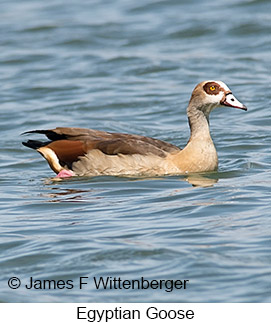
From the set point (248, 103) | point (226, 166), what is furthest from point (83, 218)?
point (248, 103)

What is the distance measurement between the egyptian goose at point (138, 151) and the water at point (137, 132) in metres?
0.20

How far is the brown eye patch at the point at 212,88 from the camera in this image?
11.3 meters

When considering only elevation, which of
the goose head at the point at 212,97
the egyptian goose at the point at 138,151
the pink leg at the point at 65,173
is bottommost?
the pink leg at the point at 65,173

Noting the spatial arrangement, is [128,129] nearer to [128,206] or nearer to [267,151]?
[267,151]

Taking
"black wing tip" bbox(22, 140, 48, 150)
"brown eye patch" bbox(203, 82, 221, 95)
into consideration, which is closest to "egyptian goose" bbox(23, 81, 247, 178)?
"brown eye patch" bbox(203, 82, 221, 95)

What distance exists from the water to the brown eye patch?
1.05 m

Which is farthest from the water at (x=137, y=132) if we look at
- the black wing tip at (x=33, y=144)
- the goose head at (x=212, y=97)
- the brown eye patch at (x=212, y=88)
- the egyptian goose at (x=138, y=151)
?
the brown eye patch at (x=212, y=88)

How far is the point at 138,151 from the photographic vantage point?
11.3 metres

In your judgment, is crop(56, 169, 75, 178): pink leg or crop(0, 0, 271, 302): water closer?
crop(0, 0, 271, 302): water

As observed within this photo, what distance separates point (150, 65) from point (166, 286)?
12465 mm

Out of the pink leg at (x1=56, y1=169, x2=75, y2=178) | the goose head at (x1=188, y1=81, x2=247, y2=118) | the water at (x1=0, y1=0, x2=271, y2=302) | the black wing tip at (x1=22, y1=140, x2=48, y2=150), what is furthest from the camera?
the black wing tip at (x1=22, y1=140, x2=48, y2=150)

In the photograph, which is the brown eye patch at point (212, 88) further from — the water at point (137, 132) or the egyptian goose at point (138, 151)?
the water at point (137, 132)

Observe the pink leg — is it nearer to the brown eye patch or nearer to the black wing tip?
the black wing tip

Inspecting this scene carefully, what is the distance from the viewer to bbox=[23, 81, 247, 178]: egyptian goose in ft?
37.1
